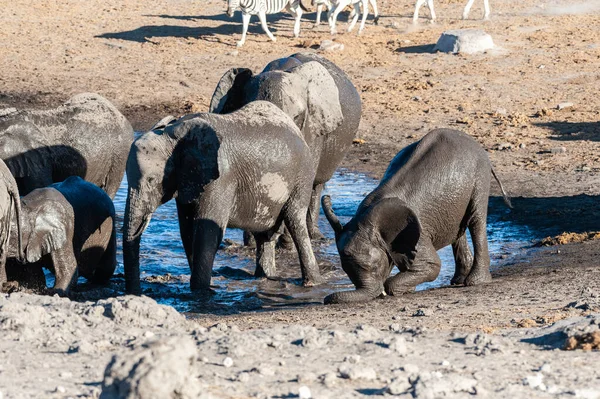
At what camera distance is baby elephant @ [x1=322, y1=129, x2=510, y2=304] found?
9367mm

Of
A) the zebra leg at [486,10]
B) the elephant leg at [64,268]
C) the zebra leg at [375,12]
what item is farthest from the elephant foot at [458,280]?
the zebra leg at [375,12]

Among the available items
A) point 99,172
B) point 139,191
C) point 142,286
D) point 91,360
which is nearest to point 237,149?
point 139,191

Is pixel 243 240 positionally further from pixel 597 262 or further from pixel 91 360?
pixel 91 360

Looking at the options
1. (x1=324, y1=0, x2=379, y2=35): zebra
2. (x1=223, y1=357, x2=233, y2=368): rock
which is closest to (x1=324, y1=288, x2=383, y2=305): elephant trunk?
(x1=223, y1=357, x2=233, y2=368): rock

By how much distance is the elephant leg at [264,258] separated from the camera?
11.0m

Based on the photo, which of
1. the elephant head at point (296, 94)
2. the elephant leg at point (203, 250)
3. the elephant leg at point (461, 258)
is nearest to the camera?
the elephant leg at point (203, 250)

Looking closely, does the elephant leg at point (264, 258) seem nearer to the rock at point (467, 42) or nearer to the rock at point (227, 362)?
the rock at point (227, 362)

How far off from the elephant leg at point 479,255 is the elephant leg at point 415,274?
1.36 ft

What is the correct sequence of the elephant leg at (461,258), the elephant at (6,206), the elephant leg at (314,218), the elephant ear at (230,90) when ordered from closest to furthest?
the elephant at (6,206), the elephant leg at (461,258), the elephant ear at (230,90), the elephant leg at (314,218)

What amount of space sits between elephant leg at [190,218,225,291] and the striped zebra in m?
13.6

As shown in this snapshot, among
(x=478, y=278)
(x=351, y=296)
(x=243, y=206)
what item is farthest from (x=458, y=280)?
(x=243, y=206)

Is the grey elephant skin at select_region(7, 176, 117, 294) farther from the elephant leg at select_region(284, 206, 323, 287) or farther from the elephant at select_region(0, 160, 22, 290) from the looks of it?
the elephant leg at select_region(284, 206, 323, 287)

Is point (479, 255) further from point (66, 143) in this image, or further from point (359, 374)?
point (359, 374)

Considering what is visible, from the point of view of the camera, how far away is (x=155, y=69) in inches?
863
